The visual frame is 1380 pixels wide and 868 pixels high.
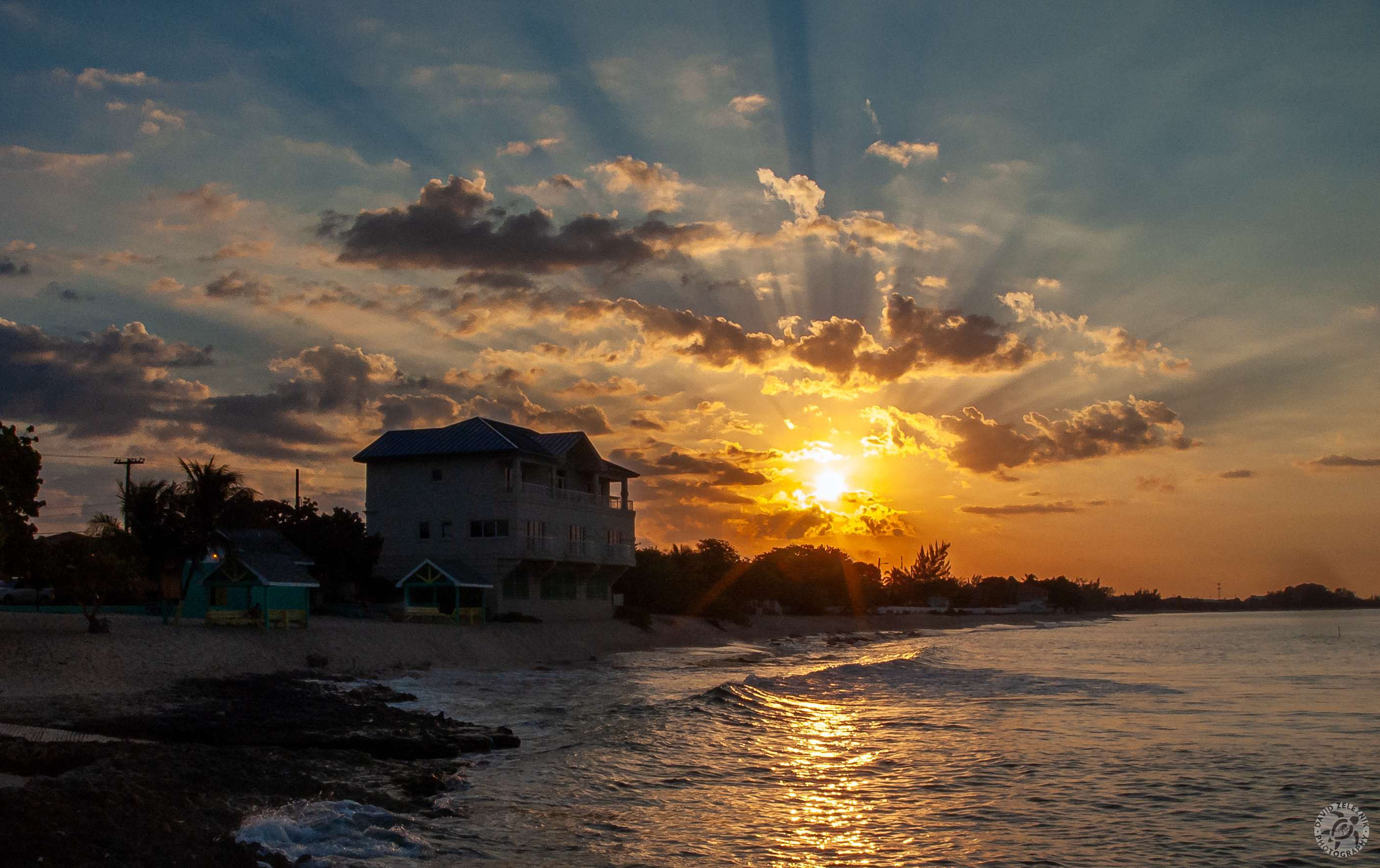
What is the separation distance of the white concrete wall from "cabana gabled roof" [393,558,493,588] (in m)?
1.74

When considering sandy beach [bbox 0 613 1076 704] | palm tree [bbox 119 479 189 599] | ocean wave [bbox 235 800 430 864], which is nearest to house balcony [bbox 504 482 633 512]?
sandy beach [bbox 0 613 1076 704]

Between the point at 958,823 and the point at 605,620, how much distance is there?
4422 cm

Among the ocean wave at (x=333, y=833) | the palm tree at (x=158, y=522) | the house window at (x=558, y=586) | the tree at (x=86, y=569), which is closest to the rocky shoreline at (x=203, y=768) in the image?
the ocean wave at (x=333, y=833)

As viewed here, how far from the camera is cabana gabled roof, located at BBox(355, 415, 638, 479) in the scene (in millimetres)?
49406

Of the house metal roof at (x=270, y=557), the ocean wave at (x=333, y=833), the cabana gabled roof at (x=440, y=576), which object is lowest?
the ocean wave at (x=333, y=833)

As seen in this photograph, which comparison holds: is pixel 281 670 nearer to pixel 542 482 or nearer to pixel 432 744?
pixel 432 744

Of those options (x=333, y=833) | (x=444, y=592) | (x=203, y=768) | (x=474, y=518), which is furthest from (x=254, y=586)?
(x=333, y=833)

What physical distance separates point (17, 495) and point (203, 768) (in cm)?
1827

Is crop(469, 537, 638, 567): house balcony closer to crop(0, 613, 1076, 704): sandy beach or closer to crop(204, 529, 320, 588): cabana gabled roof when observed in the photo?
crop(0, 613, 1076, 704): sandy beach

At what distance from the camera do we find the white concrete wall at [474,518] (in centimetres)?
4859

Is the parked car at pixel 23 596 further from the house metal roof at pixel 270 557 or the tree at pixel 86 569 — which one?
the tree at pixel 86 569

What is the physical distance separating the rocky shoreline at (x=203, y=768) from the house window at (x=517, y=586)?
24.4 m

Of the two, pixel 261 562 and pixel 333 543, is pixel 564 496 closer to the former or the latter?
pixel 333 543

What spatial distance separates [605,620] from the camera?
183 ft
